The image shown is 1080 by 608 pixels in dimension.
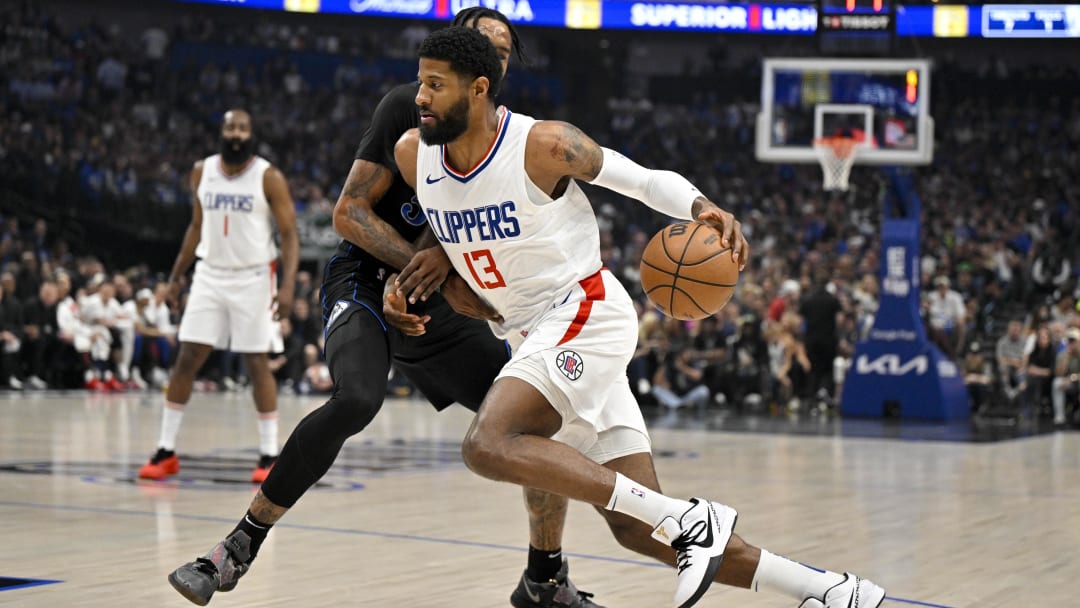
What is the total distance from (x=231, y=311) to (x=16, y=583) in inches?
136

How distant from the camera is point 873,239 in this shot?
78.6ft

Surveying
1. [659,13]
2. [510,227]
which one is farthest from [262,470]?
[659,13]

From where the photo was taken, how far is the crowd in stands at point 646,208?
17250 mm

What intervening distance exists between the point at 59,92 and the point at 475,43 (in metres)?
24.5

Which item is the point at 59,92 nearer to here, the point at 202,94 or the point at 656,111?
the point at 202,94

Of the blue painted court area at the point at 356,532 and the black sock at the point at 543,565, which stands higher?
the black sock at the point at 543,565

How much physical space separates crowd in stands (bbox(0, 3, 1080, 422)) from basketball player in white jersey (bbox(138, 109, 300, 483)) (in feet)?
13.8

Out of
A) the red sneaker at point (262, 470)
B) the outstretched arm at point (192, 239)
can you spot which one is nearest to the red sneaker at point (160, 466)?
the red sneaker at point (262, 470)

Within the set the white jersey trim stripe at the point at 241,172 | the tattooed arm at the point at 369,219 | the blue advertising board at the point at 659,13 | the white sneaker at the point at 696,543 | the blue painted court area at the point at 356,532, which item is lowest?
the blue painted court area at the point at 356,532

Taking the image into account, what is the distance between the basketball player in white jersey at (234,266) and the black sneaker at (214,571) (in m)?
3.74

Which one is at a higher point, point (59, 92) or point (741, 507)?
point (59, 92)

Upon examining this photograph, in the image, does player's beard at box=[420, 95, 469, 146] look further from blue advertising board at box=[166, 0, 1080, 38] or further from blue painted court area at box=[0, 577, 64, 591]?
blue advertising board at box=[166, 0, 1080, 38]

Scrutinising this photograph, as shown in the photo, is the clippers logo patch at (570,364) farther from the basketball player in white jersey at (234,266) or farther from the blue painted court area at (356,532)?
the basketball player in white jersey at (234,266)

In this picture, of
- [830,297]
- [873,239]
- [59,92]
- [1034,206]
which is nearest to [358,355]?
[830,297]
